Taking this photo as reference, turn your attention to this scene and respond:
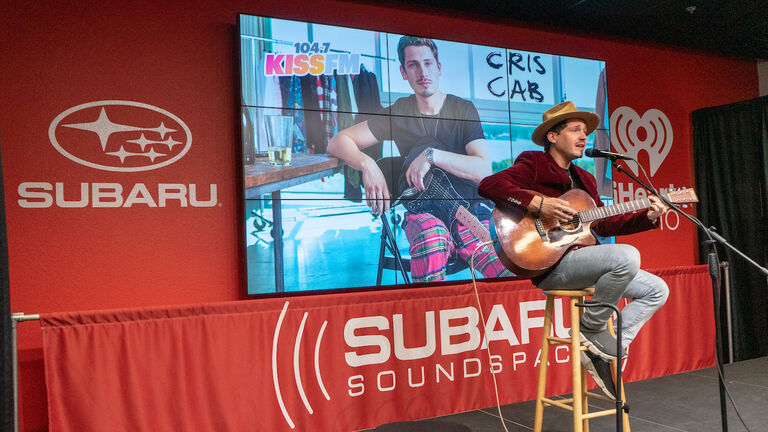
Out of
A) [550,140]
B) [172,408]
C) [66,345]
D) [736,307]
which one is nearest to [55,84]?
[66,345]

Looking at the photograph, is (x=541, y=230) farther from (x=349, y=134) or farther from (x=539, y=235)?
(x=349, y=134)

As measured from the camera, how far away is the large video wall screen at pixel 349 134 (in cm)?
381

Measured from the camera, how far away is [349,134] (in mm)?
4070

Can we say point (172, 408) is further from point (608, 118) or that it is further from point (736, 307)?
point (736, 307)

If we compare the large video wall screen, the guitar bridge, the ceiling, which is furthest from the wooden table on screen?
the guitar bridge

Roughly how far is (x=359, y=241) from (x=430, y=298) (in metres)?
0.65

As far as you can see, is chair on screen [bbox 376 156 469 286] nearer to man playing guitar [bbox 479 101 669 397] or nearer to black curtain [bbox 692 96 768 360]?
man playing guitar [bbox 479 101 669 397]

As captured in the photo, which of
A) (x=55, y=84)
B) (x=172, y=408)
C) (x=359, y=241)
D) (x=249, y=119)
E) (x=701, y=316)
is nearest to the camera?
(x=172, y=408)

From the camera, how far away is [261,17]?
12.6 feet

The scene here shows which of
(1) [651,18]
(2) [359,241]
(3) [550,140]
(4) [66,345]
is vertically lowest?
(4) [66,345]

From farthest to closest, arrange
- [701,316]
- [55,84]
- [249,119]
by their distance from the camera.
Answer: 1. [701,316]
2. [249,119]
3. [55,84]

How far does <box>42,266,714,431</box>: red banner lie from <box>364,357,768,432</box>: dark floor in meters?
0.28

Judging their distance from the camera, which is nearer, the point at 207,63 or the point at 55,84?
the point at 55,84

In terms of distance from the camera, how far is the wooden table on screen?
3.77 meters
